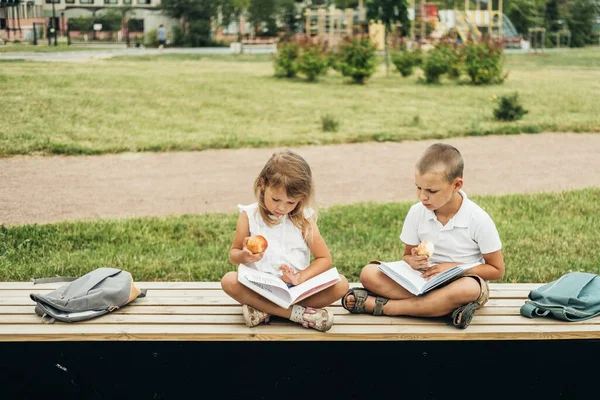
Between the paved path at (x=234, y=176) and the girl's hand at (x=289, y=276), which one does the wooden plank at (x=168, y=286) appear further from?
the paved path at (x=234, y=176)

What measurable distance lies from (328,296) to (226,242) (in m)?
2.75

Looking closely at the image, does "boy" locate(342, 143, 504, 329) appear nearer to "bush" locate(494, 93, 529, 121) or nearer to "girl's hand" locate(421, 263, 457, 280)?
"girl's hand" locate(421, 263, 457, 280)

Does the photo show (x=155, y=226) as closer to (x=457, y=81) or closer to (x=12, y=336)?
(x=12, y=336)

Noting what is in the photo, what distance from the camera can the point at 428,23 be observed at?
31.2 ft

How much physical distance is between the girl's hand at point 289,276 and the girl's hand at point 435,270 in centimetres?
59

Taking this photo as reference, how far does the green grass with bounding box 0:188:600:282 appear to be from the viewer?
593 cm

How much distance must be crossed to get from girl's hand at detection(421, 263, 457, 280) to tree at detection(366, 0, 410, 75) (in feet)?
18.4

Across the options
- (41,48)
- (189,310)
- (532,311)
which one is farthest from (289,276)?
(41,48)

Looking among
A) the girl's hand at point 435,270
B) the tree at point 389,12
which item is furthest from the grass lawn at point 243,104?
the girl's hand at point 435,270

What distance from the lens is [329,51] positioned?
31.1 feet

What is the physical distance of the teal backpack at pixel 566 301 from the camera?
12.5ft

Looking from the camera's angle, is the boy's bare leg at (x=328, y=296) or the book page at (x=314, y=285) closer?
the book page at (x=314, y=285)
